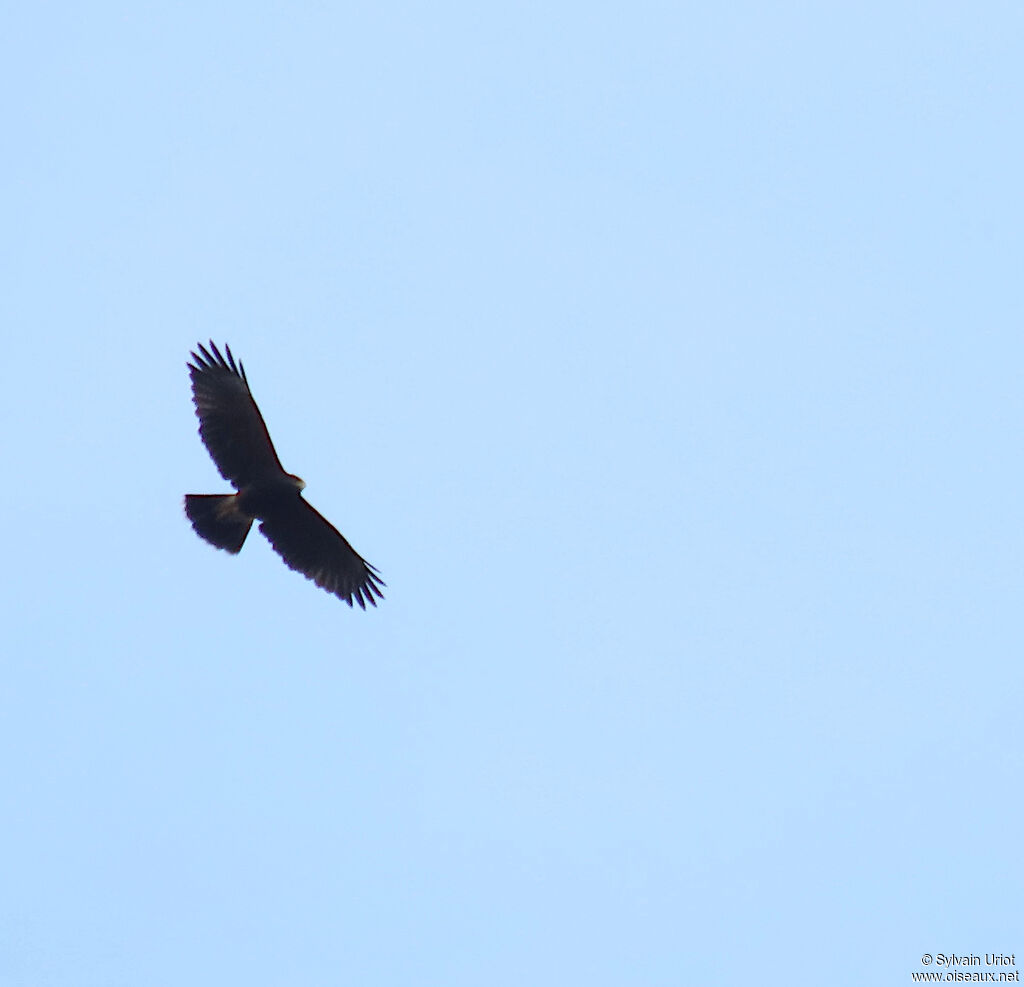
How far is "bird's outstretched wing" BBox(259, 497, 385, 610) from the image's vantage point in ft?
56.1

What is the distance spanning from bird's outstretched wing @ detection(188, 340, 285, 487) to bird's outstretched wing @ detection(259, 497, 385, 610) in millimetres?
688

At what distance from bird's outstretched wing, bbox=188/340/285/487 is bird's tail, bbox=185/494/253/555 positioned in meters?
0.32

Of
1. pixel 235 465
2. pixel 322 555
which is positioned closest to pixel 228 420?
pixel 235 465

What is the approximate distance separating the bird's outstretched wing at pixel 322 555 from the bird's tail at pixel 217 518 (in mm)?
429

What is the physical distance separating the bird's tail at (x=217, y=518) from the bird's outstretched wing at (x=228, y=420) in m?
0.32

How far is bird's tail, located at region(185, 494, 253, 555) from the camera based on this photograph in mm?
16609

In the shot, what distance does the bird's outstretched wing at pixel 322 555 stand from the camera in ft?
56.1

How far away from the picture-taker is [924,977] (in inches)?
579

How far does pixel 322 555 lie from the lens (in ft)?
57.0

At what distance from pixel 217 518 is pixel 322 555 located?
1.23m

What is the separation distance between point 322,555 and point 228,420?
5.80 ft

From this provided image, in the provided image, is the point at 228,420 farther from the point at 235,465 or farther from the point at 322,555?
the point at 322,555

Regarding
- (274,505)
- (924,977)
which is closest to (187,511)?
(274,505)

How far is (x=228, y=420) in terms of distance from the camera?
1653 cm
